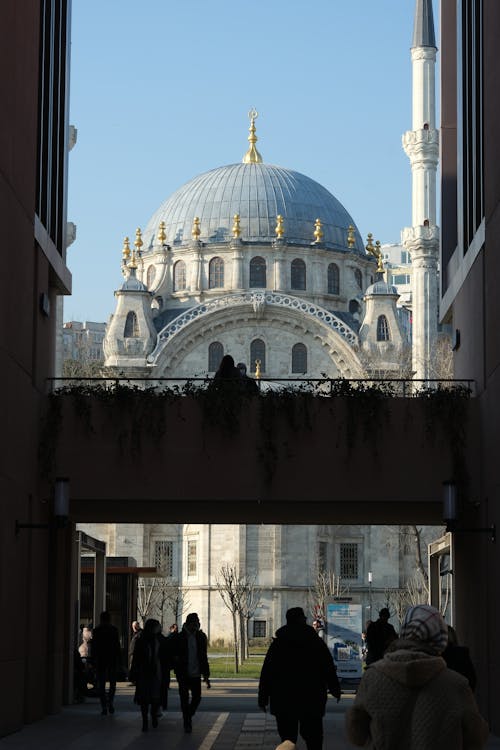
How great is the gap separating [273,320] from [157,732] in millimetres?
61222

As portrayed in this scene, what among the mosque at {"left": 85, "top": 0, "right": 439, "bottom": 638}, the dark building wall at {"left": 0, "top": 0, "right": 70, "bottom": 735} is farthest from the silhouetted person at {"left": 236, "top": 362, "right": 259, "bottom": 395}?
the mosque at {"left": 85, "top": 0, "right": 439, "bottom": 638}

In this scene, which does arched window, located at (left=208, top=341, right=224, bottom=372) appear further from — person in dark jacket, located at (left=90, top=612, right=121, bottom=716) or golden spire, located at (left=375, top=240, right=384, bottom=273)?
person in dark jacket, located at (left=90, top=612, right=121, bottom=716)

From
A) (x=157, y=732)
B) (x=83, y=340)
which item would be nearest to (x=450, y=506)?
(x=157, y=732)

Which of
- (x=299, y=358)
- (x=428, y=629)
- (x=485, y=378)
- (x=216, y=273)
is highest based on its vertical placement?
(x=216, y=273)

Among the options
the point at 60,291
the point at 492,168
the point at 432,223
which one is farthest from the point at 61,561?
the point at 432,223

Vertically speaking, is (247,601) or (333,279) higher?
(333,279)

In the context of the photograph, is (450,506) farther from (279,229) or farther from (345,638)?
(279,229)

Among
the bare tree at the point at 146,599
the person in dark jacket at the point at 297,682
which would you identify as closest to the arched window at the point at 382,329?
the bare tree at the point at 146,599

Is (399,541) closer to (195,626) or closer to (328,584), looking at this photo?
(328,584)

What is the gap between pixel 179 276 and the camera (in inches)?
3524

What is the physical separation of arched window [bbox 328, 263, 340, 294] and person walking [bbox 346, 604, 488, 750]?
82.7 meters

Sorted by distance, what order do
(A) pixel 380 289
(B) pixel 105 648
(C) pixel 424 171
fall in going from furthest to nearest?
(A) pixel 380 289
(C) pixel 424 171
(B) pixel 105 648

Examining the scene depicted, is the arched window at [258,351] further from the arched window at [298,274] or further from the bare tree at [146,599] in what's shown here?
the bare tree at [146,599]

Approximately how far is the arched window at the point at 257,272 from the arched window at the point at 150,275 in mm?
6177
